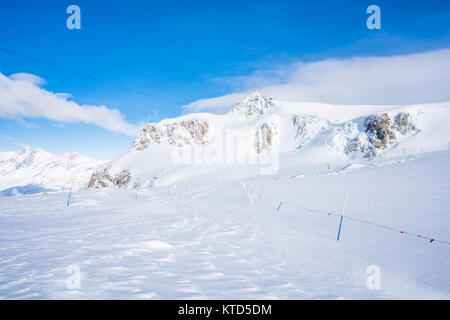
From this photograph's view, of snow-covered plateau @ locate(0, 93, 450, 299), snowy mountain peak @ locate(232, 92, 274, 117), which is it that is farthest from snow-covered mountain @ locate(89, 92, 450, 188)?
snow-covered plateau @ locate(0, 93, 450, 299)

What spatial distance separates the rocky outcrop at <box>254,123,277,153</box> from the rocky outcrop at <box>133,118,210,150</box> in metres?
32.7

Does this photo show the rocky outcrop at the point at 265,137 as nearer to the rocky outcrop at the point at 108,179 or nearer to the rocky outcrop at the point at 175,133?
the rocky outcrop at the point at 175,133

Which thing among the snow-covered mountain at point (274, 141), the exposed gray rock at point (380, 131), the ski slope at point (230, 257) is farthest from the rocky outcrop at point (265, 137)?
the ski slope at point (230, 257)

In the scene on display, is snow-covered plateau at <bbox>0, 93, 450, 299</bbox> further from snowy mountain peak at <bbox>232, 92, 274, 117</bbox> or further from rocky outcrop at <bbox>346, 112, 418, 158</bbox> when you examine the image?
snowy mountain peak at <bbox>232, 92, 274, 117</bbox>

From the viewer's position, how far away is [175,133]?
151 metres

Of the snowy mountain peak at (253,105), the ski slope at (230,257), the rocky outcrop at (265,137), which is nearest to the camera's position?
the ski slope at (230,257)

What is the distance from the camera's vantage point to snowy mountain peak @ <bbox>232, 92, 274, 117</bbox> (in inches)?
7205

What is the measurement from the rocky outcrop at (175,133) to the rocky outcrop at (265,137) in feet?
107

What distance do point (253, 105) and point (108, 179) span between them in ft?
381

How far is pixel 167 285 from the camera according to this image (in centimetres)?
477

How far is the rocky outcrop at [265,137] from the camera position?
134 metres

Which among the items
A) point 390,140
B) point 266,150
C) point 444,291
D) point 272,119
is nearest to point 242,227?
point 444,291
